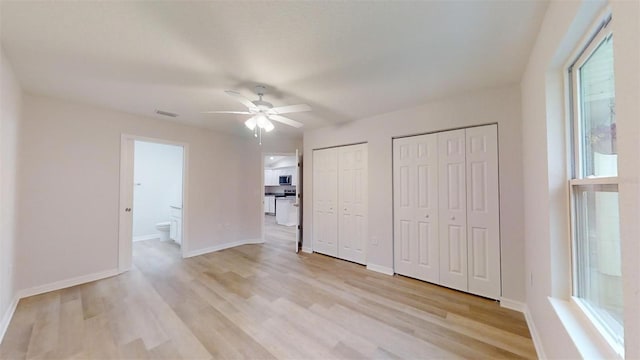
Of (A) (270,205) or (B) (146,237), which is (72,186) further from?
(A) (270,205)

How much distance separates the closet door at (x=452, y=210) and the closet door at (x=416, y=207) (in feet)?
0.24

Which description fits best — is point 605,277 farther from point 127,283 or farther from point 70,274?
point 70,274

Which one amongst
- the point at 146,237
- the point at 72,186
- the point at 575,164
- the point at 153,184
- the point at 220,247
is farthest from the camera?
the point at 153,184

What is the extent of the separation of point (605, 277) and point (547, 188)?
579mm

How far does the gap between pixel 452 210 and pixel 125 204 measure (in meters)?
4.54

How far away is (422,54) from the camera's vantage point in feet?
6.34

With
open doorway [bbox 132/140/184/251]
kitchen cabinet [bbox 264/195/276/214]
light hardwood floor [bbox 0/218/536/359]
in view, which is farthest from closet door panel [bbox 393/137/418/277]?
kitchen cabinet [bbox 264/195/276/214]

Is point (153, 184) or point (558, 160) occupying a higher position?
point (558, 160)

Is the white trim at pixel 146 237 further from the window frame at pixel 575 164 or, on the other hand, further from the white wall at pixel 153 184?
the window frame at pixel 575 164

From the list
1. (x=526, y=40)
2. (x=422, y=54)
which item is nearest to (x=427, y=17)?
(x=422, y=54)

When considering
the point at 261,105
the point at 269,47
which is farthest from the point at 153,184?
the point at 269,47

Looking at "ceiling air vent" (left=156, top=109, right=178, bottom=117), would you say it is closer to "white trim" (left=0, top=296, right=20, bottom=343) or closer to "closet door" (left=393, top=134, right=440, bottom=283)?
"white trim" (left=0, top=296, right=20, bottom=343)

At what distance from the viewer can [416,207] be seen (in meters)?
3.19

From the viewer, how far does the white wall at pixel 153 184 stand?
17.8 feet
